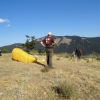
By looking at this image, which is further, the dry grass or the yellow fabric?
the yellow fabric

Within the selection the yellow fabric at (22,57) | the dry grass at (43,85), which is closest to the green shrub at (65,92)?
the dry grass at (43,85)

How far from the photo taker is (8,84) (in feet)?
26.1

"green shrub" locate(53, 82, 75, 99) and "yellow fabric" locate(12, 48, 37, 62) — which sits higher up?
"yellow fabric" locate(12, 48, 37, 62)

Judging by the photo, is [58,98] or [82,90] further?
[82,90]

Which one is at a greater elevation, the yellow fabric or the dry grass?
the yellow fabric

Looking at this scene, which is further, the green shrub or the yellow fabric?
the yellow fabric

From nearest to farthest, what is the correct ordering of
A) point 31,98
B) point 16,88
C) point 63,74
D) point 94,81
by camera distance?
1. point 31,98
2. point 16,88
3. point 94,81
4. point 63,74

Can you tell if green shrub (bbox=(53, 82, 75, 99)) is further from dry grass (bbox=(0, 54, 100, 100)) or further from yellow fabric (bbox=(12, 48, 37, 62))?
yellow fabric (bbox=(12, 48, 37, 62))

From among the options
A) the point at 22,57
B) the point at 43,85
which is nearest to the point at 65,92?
the point at 43,85

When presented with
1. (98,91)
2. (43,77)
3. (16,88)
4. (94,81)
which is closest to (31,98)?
(16,88)

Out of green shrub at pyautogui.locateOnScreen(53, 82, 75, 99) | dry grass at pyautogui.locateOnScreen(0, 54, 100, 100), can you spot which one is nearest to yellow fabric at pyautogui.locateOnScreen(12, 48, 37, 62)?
dry grass at pyautogui.locateOnScreen(0, 54, 100, 100)

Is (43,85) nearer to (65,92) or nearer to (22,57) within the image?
(65,92)

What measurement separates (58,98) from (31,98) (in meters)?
1.03

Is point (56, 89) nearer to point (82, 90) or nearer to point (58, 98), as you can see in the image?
point (58, 98)
